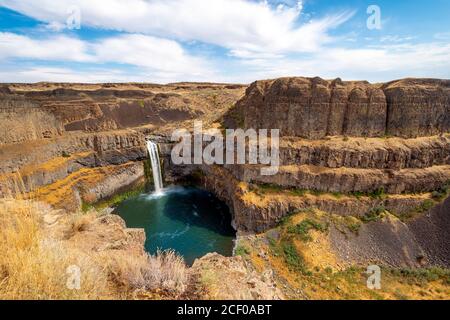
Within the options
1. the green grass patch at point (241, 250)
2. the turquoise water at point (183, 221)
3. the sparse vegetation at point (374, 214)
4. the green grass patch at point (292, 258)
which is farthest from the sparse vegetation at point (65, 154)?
the sparse vegetation at point (374, 214)

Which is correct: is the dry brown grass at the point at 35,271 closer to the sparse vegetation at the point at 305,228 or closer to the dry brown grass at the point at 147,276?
the dry brown grass at the point at 147,276

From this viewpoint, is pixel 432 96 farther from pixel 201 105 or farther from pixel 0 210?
pixel 201 105

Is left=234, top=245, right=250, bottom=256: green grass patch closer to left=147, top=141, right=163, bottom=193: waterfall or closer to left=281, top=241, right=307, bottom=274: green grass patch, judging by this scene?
left=281, top=241, right=307, bottom=274: green grass patch

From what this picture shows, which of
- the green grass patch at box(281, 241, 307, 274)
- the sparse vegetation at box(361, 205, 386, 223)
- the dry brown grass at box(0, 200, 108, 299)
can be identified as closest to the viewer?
the dry brown grass at box(0, 200, 108, 299)

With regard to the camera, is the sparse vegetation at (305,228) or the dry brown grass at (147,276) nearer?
the dry brown grass at (147,276)

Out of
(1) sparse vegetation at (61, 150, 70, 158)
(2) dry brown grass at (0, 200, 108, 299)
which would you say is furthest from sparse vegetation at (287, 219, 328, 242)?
(1) sparse vegetation at (61, 150, 70, 158)

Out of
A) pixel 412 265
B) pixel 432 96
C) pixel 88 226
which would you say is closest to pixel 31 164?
pixel 88 226

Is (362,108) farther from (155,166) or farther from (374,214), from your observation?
(155,166)
